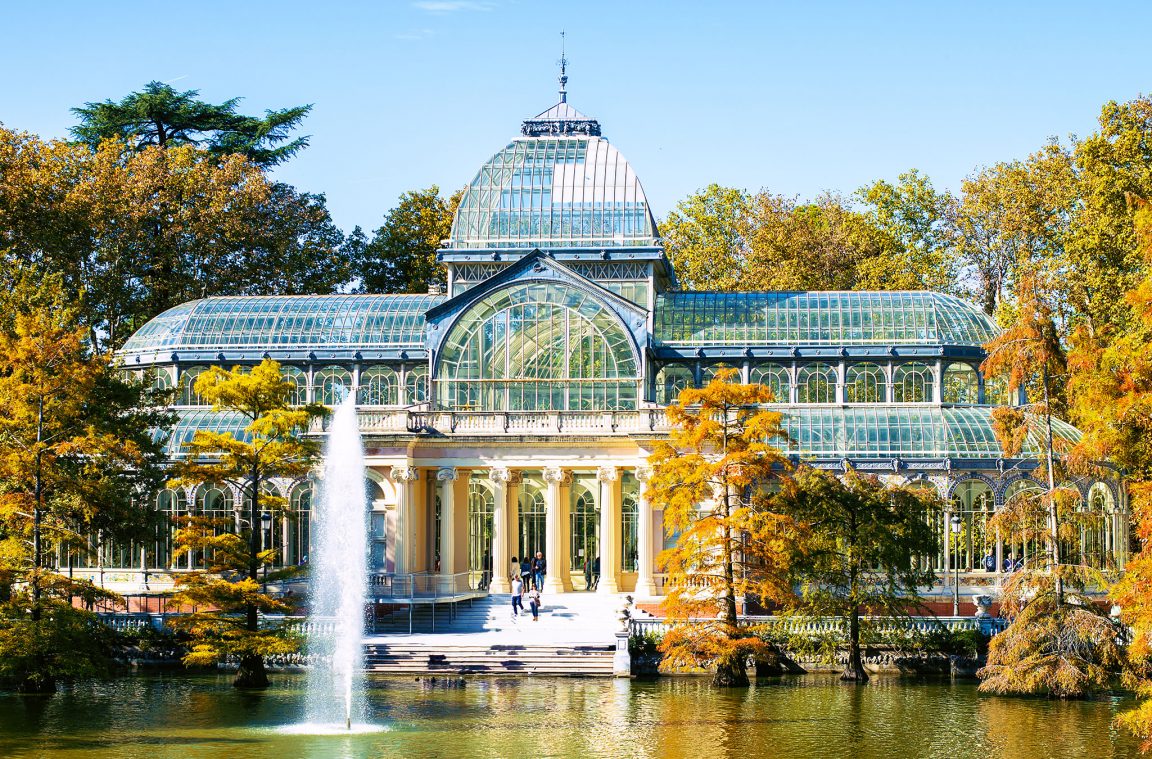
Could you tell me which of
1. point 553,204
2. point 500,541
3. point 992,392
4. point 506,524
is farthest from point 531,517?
point 992,392

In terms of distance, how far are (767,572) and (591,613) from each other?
463 inches

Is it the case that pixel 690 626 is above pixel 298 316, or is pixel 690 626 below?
below

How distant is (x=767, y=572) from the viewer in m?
49.1

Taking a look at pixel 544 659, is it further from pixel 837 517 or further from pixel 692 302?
pixel 692 302

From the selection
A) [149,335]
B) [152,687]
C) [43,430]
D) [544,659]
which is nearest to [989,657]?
[544,659]

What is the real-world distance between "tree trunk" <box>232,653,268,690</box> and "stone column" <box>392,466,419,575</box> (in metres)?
13.6

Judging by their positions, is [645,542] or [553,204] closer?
[645,542]

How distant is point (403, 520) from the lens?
62000mm

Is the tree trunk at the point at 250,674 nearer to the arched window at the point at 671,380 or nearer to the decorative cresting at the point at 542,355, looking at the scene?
the decorative cresting at the point at 542,355

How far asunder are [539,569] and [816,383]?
43.7ft

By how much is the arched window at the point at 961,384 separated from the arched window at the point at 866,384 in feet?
8.17

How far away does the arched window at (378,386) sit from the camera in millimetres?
67062

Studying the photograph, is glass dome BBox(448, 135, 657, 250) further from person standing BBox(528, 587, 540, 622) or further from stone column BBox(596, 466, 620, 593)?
person standing BBox(528, 587, 540, 622)

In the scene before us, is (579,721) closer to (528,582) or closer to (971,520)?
(528,582)
